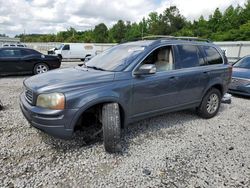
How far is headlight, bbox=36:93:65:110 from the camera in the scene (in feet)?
9.32

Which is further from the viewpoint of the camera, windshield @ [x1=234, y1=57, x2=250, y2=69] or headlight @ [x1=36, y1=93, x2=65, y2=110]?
windshield @ [x1=234, y1=57, x2=250, y2=69]

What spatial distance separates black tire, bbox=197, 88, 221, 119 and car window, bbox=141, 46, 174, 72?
4.30ft

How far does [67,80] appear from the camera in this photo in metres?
3.11

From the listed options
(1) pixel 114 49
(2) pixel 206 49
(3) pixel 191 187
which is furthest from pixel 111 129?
(2) pixel 206 49

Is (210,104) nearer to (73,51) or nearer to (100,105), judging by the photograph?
(100,105)

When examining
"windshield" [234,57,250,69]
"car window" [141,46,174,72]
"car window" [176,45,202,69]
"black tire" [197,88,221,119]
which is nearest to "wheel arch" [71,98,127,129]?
"car window" [141,46,174,72]

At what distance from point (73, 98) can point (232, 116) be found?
4039 mm

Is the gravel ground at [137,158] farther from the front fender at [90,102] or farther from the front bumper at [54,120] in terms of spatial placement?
the front fender at [90,102]

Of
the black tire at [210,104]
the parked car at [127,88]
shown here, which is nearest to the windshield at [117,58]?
the parked car at [127,88]

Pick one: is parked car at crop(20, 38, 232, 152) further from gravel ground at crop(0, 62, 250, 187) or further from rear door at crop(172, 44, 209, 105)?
gravel ground at crop(0, 62, 250, 187)

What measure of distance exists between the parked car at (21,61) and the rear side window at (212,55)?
25.2 feet

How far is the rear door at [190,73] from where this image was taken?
414 centimetres

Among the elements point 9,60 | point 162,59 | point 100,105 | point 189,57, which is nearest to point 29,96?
point 100,105

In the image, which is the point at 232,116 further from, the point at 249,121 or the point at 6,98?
the point at 6,98
